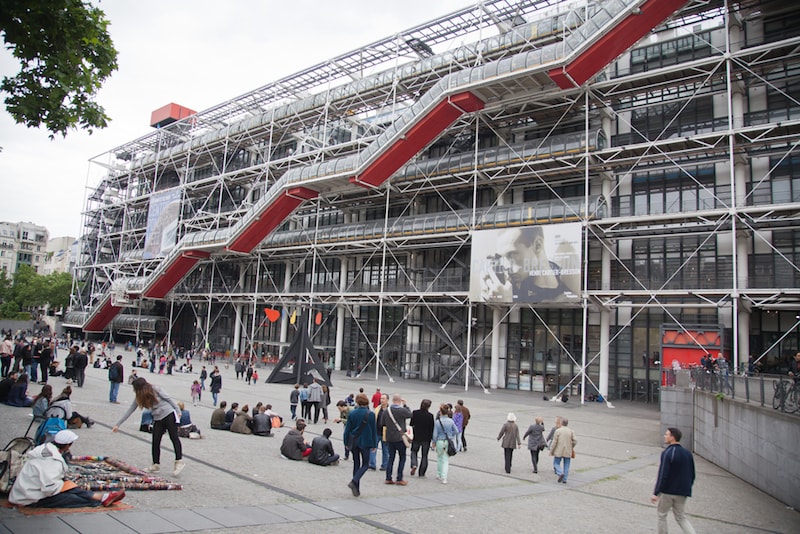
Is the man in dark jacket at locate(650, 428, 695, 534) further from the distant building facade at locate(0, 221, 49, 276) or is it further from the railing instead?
the distant building facade at locate(0, 221, 49, 276)

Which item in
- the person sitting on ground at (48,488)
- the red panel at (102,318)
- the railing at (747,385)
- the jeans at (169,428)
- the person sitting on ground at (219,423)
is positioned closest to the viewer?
the person sitting on ground at (48,488)

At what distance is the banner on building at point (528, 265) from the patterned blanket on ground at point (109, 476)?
21117 millimetres

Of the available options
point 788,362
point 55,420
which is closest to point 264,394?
point 55,420

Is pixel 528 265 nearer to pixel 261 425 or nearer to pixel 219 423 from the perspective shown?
pixel 261 425

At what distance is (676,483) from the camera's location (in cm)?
655

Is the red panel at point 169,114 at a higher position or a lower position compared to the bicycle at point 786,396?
higher

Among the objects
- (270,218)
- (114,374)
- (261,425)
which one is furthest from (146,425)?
(270,218)

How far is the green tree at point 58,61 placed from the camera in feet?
20.5

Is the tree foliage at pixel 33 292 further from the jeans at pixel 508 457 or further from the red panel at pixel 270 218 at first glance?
the jeans at pixel 508 457

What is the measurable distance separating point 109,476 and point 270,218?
108 ft

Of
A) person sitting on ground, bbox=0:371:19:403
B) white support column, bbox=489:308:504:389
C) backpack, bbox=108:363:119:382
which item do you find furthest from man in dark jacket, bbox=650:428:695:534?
white support column, bbox=489:308:504:389

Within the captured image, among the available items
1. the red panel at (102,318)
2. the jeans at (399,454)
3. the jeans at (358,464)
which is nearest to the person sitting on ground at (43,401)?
the jeans at (358,464)

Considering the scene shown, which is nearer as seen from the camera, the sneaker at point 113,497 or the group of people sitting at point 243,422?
the sneaker at point 113,497

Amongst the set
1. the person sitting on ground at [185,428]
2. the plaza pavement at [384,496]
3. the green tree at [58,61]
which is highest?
the green tree at [58,61]
